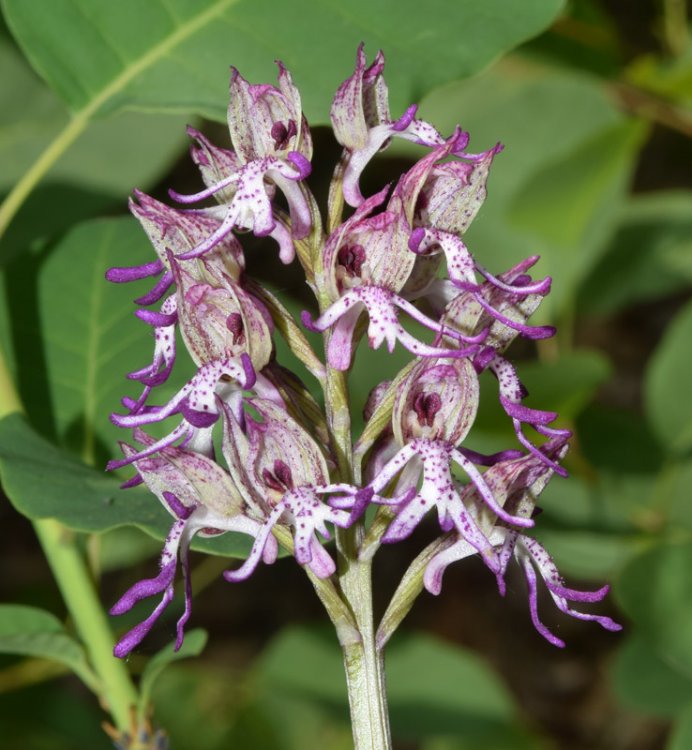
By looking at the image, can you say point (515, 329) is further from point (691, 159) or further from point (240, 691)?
point (691, 159)

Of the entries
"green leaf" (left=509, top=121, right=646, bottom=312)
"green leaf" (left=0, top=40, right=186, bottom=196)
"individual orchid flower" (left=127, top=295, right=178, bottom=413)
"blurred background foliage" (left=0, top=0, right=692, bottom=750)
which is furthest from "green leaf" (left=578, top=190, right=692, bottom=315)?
"individual orchid flower" (left=127, top=295, right=178, bottom=413)

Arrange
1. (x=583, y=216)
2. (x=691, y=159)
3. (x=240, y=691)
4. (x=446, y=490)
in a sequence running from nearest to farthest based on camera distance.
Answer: (x=446, y=490)
(x=583, y=216)
(x=240, y=691)
(x=691, y=159)

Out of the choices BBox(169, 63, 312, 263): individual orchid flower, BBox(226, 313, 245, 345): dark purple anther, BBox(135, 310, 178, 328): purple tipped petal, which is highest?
BBox(169, 63, 312, 263): individual orchid flower

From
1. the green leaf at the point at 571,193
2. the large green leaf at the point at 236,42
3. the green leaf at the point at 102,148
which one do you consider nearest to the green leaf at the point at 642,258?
the green leaf at the point at 571,193

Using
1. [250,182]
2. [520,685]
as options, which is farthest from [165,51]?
[520,685]

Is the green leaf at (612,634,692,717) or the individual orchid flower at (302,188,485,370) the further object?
the green leaf at (612,634,692,717)

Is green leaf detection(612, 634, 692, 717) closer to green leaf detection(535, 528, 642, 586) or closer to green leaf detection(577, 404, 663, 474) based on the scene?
green leaf detection(535, 528, 642, 586)
